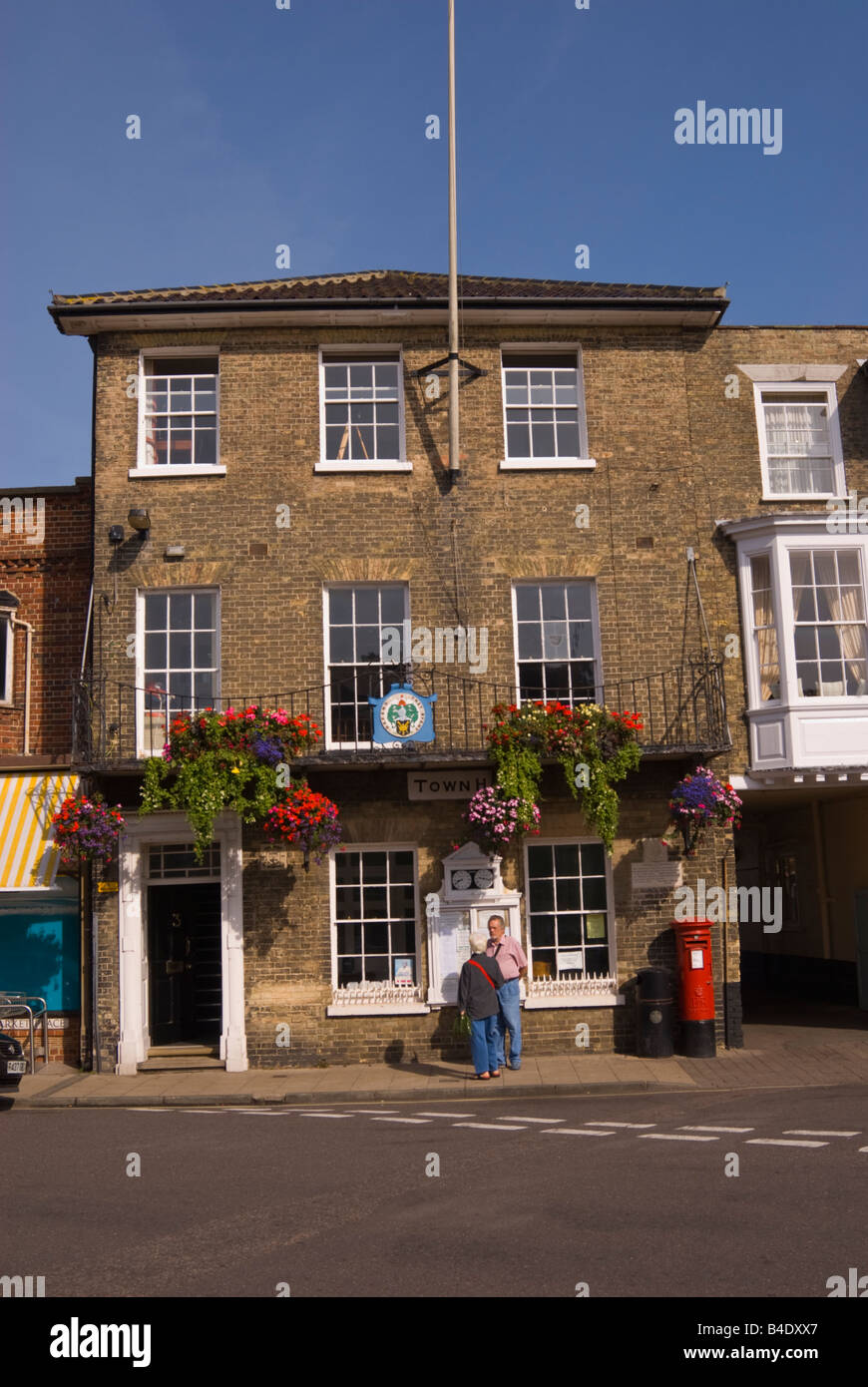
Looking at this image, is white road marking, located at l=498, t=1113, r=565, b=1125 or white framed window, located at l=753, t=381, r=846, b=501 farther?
white framed window, located at l=753, t=381, r=846, b=501

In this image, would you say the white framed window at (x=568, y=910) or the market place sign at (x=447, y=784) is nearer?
the market place sign at (x=447, y=784)

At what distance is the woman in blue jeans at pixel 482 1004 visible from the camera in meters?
14.6

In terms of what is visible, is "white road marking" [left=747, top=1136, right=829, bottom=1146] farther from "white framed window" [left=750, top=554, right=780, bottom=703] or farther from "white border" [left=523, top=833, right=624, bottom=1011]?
"white framed window" [left=750, top=554, right=780, bottom=703]

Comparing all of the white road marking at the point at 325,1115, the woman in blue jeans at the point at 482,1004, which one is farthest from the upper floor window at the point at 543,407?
the white road marking at the point at 325,1115

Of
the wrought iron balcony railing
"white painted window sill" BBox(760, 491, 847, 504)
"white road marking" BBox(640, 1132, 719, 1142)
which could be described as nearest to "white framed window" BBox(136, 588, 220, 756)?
the wrought iron balcony railing

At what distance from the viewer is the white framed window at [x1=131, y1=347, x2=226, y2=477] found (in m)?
17.7

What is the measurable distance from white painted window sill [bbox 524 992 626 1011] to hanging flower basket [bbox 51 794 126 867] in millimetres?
5675

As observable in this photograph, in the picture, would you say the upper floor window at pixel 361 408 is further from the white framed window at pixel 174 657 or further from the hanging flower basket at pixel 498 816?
the hanging flower basket at pixel 498 816

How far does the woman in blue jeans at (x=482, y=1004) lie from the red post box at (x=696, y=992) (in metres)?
2.65

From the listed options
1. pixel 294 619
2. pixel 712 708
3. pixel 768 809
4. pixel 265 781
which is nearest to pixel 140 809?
pixel 265 781

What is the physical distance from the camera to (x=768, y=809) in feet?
76.3

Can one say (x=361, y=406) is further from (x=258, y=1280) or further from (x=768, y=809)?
(x=258, y=1280)

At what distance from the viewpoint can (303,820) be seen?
15625mm

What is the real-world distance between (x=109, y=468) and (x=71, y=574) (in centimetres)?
184
